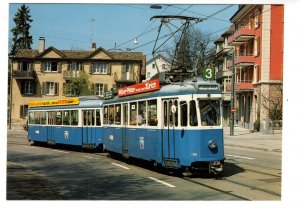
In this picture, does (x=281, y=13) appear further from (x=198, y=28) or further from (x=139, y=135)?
(x=139, y=135)

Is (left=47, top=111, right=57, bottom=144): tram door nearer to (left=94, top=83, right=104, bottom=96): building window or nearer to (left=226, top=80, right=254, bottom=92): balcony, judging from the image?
(left=94, top=83, right=104, bottom=96): building window

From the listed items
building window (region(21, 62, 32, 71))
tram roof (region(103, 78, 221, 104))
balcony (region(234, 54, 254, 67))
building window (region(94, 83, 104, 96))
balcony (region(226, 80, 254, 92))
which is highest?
balcony (region(234, 54, 254, 67))

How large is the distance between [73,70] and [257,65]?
860 cm

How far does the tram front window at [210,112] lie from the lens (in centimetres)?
1412

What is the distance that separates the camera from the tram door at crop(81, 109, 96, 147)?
22797 mm

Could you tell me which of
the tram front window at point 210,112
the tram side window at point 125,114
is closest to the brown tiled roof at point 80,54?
the tram side window at point 125,114

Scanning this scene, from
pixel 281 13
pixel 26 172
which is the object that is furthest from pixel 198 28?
pixel 26 172

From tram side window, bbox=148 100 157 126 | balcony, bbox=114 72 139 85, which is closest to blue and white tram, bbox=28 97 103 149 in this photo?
A: balcony, bbox=114 72 139 85

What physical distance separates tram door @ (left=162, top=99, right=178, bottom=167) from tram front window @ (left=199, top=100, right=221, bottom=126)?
0.79 metres

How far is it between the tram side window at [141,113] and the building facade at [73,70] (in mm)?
2532

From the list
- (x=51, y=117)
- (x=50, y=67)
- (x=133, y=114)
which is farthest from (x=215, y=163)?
(x=51, y=117)

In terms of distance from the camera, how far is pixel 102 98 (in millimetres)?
22047

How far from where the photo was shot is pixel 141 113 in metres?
16.4
